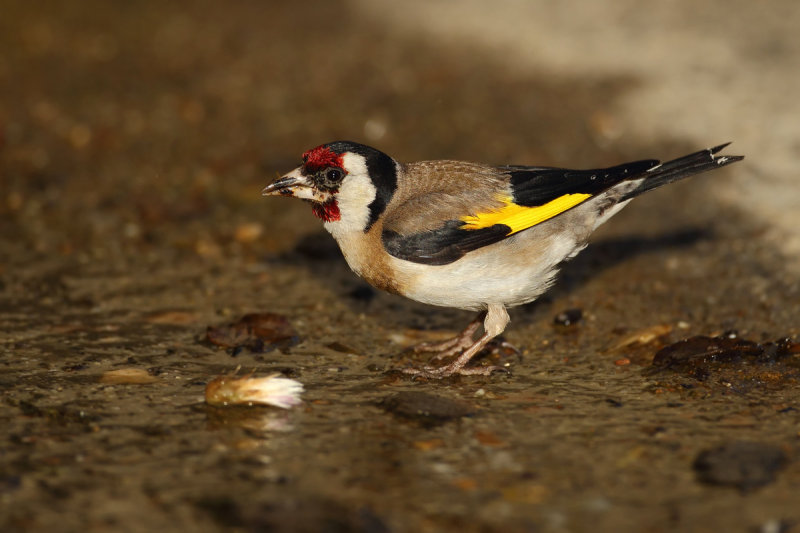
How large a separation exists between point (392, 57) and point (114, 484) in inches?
268

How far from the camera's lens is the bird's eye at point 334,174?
4.62 metres

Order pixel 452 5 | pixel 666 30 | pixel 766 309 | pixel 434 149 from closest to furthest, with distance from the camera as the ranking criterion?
pixel 766 309, pixel 434 149, pixel 666 30, pixel 452 5

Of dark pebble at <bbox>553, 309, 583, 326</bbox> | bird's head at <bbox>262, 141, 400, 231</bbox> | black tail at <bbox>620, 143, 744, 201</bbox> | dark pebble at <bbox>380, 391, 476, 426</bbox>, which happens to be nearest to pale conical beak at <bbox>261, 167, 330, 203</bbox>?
bird's head at <bbox>262, 141, 400, 231</bbox>

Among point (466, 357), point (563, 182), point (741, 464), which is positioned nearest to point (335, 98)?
point (563, 182)

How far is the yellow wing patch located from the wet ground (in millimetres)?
705

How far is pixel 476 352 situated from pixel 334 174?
3.62 ft

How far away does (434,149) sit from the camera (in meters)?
7.47

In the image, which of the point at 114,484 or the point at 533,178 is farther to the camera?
the point at 533,178

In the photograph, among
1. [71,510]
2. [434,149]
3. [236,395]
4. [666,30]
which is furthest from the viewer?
[666,30]

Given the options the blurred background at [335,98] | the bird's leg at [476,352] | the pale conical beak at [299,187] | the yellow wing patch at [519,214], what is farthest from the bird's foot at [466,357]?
the blurred background at [335,98]

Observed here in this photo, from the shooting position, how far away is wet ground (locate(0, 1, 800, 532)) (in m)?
3.15

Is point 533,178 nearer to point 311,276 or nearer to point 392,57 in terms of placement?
point 311,276

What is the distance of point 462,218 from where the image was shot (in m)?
4.46

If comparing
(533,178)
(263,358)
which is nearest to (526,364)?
(533,178)
